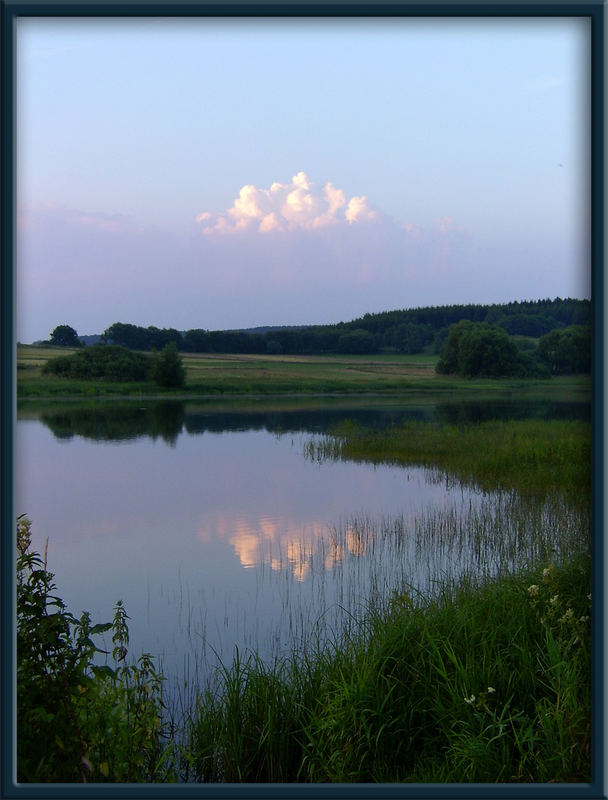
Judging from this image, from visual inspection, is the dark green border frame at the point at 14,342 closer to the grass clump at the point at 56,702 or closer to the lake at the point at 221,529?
the grass clump at the point at 56,702

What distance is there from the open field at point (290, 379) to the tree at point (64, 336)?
50 mm

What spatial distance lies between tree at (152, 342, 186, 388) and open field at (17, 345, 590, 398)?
0.16 ft

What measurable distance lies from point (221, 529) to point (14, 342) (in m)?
4.06

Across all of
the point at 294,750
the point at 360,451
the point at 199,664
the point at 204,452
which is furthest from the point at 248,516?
the point at 360,451

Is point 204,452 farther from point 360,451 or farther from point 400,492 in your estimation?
point 360,451

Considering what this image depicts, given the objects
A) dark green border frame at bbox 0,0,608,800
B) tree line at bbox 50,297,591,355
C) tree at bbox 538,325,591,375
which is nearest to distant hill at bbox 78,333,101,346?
tree line at bbox 50,297,591,355

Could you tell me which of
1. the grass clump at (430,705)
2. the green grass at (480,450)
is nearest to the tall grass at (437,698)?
the grass clump at (430,705)

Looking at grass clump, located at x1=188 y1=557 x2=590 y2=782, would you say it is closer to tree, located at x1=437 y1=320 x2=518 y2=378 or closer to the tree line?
the tree line

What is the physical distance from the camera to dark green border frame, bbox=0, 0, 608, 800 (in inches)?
109

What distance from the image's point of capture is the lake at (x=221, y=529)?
5.04 metres

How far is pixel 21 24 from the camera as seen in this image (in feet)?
10.3

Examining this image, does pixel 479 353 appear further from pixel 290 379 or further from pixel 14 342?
pixel 14 342

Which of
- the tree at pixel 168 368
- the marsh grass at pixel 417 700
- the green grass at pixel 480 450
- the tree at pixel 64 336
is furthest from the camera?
the green grass at pixel 480 450

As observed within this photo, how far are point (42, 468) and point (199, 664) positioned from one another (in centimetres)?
207
